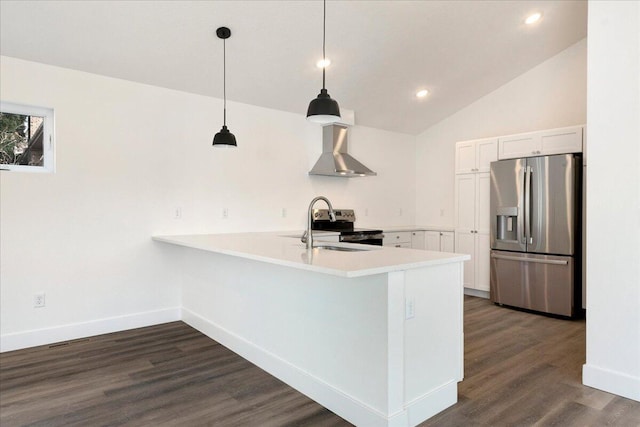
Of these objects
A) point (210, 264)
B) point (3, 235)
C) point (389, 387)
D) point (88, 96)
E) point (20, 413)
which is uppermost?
point (88, 96)

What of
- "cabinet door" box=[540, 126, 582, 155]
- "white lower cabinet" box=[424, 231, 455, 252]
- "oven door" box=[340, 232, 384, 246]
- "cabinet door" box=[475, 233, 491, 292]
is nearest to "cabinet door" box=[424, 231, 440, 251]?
"white lower cabinet" box=[424, 231, 455, 252]

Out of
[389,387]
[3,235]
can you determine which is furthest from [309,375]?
[3,235]

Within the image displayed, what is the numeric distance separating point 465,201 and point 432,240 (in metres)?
0.81

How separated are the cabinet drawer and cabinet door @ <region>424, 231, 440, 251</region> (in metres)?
0.29

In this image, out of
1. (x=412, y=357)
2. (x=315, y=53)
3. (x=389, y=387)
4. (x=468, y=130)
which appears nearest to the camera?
(x=389, y=387)

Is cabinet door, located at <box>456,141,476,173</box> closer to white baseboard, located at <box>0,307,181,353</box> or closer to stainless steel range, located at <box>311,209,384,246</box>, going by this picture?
stainless steel range, located at <box>311,209,384,246</box>

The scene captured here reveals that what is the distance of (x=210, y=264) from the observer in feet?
12.0

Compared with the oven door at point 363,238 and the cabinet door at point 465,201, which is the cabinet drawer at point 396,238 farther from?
the cabinet door at point 465,201

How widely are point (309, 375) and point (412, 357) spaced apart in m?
0.70

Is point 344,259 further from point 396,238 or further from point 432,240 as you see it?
point 432,240

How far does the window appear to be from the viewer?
3.39m

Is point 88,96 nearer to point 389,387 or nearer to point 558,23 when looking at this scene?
point 389,387

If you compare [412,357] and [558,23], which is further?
[558,23]

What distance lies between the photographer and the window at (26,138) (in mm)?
3389
